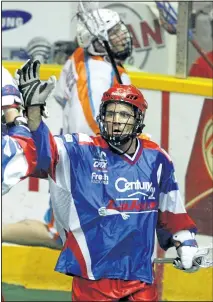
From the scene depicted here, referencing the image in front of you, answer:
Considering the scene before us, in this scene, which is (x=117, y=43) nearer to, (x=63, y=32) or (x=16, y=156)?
(x=63, y=32)

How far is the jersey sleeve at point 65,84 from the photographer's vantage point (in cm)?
665

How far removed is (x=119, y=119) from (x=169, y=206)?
1.57 ft

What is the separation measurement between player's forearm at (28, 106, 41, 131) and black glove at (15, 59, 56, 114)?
1.1 inches

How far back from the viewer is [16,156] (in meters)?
4.38

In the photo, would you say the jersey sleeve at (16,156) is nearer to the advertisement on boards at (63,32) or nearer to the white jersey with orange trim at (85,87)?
the white jersey with orange trim at (85,87)

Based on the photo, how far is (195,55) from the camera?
7316 mm

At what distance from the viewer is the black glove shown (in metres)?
4.32

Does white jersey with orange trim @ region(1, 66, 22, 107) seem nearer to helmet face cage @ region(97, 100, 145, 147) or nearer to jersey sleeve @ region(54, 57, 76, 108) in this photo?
helmet face cage @ region(97, 100, 145, 147)

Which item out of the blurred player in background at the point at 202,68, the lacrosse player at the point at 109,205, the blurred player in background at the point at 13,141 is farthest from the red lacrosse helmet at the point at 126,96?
the blurred player in background at the point at 202,68

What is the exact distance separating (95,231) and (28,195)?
7.20 feet

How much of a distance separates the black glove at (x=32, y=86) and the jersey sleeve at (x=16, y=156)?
0.14 m

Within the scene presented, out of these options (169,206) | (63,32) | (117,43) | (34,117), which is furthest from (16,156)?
(63,32)

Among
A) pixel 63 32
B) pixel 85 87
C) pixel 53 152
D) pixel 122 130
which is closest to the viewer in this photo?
pixel 53 152

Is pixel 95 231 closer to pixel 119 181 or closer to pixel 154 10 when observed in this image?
pixel 119 181
